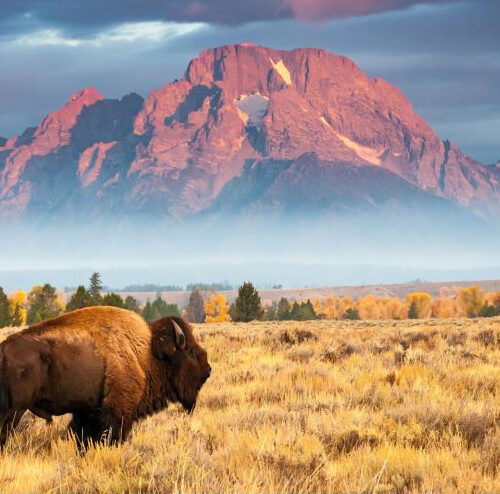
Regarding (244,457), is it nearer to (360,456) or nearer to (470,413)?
(360,456)

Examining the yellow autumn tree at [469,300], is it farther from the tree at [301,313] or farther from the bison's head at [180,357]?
the bison's head at [180,357]

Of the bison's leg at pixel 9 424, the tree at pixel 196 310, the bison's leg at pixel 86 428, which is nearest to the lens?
the bison's leg at pixel 9 424

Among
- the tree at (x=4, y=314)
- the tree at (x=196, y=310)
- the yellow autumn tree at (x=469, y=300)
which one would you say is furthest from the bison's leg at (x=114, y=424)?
the yellow autumn tree at (x=469, y=300)

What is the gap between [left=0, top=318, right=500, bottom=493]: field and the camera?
5.74 meters

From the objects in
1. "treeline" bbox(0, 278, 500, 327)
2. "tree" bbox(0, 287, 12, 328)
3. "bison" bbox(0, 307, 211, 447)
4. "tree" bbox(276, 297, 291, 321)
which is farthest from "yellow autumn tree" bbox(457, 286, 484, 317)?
"bison" bbox(0, 307, 211, 447)

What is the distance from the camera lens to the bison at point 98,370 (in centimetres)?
664

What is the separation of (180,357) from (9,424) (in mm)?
1865

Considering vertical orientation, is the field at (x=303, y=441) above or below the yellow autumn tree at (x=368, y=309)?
above

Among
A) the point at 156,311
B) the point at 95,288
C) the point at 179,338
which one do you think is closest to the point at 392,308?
the point at 156,311

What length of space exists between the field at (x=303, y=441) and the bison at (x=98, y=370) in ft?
1.14

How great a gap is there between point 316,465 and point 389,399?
12.2 ft

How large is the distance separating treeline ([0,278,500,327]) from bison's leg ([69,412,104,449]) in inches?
2577

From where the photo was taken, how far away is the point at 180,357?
25.7 feet

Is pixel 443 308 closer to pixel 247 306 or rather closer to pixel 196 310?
pixel 196 310
